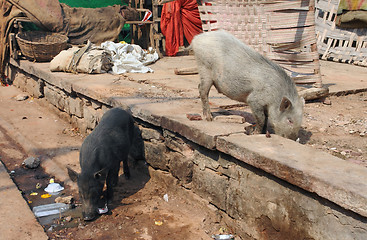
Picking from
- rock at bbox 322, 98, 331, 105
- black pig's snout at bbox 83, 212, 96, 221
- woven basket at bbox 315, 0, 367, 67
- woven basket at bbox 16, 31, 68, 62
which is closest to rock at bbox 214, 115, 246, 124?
black pig's snout at bbox 83, 212, 96, 221

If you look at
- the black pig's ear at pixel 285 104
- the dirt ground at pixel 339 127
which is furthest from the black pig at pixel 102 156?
the dirt ground at pixel 339 127

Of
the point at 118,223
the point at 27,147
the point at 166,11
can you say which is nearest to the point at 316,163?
the point at 118,223

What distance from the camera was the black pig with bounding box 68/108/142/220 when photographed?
3.84 metres

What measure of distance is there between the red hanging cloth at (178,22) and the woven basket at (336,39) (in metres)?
3.77

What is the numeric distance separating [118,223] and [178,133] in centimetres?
121

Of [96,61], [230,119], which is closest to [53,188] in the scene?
[230,119]

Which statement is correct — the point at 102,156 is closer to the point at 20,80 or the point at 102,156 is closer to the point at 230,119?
the point at 230,119

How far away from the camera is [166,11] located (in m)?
10.5

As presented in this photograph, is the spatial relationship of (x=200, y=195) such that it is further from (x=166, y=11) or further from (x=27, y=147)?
(x=166, y=11)

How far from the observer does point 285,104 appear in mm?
3740

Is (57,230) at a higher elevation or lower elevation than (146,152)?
lower

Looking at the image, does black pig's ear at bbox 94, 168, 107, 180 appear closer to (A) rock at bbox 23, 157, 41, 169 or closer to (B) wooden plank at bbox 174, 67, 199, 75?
(A) rock at bbox 23, 157, 41, 169

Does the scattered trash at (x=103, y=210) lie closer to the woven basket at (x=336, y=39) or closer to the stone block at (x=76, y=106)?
the stone block at (x=76, y=106)

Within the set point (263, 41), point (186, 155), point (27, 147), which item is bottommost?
point (27, 147)
